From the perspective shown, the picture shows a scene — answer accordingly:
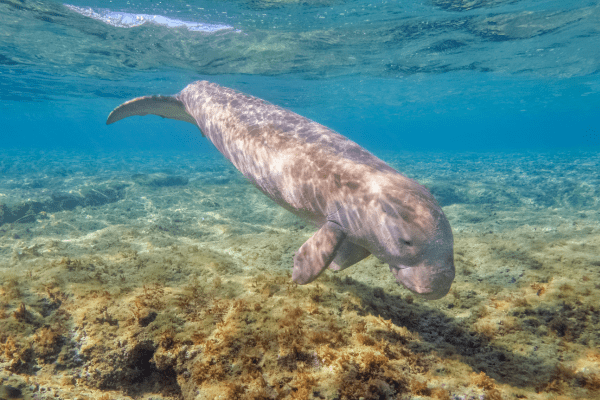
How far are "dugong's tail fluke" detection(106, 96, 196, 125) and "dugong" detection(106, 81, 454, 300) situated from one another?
1.95 metres

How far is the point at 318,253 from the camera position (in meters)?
2.78

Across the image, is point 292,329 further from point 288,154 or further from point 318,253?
point 288,154

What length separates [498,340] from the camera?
2.72 meters

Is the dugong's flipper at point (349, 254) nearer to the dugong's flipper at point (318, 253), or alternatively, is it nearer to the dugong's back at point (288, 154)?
the dugong's flipper at point (318, 253)

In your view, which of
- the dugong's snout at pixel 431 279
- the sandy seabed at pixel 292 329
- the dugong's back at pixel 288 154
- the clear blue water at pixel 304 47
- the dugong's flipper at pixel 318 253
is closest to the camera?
the sandy seabed at pixel 292 329

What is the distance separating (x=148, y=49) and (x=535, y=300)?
23770 millimetres

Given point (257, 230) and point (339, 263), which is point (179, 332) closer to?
point (339, 263)

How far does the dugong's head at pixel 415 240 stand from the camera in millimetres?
2234

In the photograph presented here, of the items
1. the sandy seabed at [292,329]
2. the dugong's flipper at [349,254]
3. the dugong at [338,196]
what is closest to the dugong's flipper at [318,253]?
the dugong at [338,196]

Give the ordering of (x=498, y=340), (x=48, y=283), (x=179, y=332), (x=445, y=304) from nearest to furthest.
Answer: (x=179, y=332)
(x=498, y=340)
(x=48, y=283)
(x=445, y=304)

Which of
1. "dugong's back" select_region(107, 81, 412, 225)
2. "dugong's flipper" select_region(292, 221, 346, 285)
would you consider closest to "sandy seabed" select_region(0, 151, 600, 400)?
"dugong's flipper" select_region(292, 221, 346, 285)

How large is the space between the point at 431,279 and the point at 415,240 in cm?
33

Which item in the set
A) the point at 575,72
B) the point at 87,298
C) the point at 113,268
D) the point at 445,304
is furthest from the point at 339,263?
the point at 575,72

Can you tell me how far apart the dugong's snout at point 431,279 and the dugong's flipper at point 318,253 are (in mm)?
745
